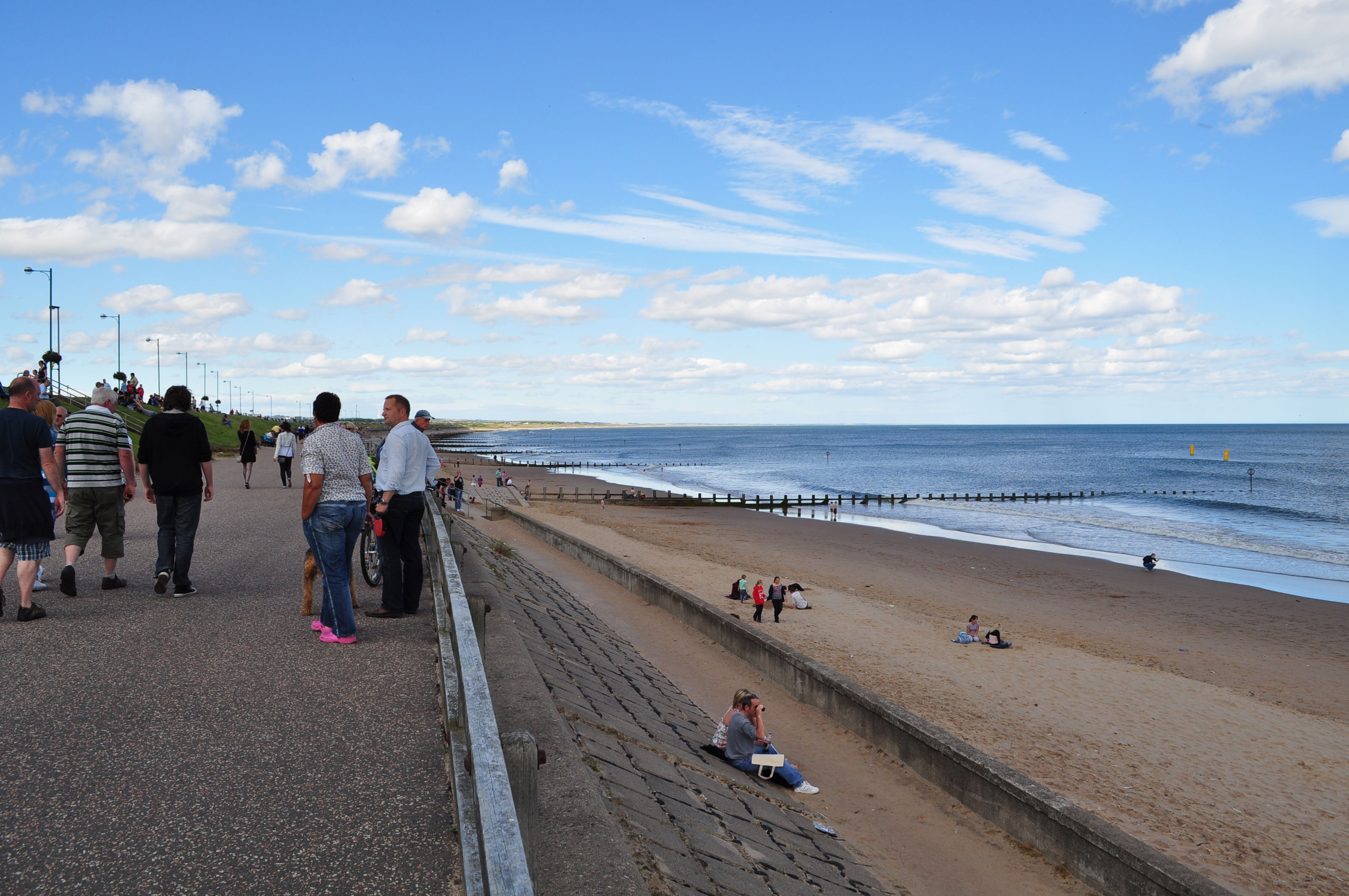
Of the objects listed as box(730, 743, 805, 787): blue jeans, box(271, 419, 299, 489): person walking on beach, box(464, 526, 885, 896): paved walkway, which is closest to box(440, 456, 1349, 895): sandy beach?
box(730, 743, 805, 787): blue jeans

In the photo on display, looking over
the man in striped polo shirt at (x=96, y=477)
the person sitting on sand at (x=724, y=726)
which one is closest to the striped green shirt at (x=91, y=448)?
the man in striped polo shirt at (x=96, y=477)

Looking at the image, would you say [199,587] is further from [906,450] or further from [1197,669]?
[906,450]

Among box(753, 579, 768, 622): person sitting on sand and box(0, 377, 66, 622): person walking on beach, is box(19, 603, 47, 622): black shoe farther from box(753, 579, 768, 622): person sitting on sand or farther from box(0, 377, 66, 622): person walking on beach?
box(753, 579, 768, 622): person sitting on sand

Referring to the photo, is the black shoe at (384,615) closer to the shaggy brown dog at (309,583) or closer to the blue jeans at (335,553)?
the shaggy brown dog at (309,583)

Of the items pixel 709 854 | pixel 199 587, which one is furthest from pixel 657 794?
pixel 199 587

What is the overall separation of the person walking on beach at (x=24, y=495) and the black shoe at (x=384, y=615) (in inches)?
97.5

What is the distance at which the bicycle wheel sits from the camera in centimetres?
854

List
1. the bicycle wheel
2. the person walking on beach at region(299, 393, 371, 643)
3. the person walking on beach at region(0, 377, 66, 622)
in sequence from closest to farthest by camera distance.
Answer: the person walking on beach at region(299, 393, 371, 643)
the person walking on beach at region(0, 377, 66, 622)
the bicycle wheel

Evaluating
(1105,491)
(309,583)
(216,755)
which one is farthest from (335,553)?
(1105,491)

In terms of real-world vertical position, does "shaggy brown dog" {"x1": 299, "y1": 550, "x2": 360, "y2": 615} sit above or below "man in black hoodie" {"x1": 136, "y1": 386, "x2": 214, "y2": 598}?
below

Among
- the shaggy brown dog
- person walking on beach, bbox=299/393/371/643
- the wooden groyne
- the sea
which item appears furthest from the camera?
the wooden groyne

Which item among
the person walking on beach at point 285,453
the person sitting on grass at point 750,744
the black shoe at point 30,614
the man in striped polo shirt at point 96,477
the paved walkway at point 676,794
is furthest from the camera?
the person walking on beach at point 285,453

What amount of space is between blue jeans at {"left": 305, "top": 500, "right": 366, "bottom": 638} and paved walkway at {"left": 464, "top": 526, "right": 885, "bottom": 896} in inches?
65.3

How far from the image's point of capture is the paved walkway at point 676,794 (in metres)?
4.80
